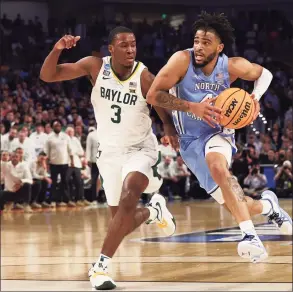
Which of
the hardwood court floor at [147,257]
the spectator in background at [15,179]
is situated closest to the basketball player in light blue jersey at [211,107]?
the hardwood court floor at [147,257]

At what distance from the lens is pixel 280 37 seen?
48.4 feet

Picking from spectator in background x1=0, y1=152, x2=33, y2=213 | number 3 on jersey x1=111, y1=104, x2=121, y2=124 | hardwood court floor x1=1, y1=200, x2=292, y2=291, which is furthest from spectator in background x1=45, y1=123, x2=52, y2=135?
number 3 on jersey x1=111, y1=104, x2=121, y2=124

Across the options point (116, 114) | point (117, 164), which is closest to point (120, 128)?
point (116, 114)

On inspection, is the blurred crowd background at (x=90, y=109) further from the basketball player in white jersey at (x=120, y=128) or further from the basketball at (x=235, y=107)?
the basketball at (x=235, y=107)

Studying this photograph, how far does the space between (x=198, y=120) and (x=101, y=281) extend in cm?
140

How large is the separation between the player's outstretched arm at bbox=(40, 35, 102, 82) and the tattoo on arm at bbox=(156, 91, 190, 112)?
0.75 m

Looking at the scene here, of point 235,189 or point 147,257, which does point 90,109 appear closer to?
point 147,257

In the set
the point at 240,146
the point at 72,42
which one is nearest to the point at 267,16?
the point at 240,146

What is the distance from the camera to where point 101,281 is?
6.33 m

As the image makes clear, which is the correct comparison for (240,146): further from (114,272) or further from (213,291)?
(213,291)

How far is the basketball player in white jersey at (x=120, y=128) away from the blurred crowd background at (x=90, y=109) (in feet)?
23.5

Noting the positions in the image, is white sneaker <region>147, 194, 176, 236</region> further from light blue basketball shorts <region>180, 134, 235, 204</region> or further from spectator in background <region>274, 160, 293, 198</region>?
spectator in background <region>274, 160, 293, 198</region>

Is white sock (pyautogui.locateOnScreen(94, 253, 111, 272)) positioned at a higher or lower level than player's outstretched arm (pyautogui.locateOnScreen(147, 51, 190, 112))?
lower

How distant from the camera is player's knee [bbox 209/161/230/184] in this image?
5.94m
